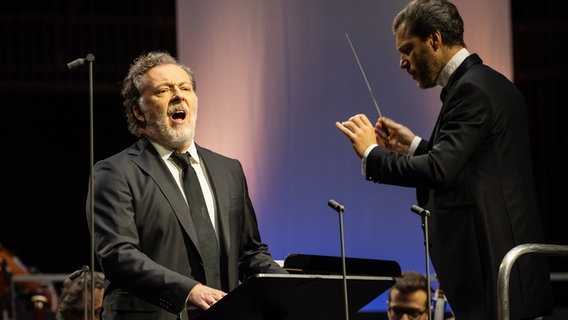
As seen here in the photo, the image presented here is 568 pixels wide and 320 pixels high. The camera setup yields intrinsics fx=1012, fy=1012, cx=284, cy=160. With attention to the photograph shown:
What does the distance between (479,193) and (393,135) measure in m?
0.59

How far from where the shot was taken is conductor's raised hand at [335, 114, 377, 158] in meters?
3.22

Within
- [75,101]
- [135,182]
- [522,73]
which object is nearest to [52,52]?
[75,101]

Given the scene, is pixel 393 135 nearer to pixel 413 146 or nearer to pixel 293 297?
pixel 413 146

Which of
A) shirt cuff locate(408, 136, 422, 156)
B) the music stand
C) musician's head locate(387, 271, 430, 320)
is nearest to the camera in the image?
the music stand

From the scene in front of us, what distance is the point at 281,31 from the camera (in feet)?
15.6

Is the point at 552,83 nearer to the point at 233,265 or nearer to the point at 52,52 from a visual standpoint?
the point at 52,52

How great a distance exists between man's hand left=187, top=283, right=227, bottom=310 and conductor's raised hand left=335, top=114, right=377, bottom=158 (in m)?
0.65

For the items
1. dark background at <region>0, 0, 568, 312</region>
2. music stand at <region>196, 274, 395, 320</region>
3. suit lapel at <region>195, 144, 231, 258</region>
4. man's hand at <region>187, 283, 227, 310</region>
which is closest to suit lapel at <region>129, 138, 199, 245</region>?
suit lapel at <region>195, 144, 231, 258</region>

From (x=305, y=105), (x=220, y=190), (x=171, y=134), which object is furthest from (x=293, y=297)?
(x=305, y=105)

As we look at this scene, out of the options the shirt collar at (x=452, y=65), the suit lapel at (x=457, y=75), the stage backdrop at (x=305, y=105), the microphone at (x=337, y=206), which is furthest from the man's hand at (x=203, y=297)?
the stage backdrop at (x=305, y=105)

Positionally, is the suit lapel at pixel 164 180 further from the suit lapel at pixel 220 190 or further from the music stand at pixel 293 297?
the music stand at pixel 293 297

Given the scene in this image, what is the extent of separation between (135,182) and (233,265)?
42 centimetres

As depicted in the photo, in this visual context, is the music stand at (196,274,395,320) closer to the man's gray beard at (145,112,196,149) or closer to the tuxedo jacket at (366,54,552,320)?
the tuxedo jacket at (366,54,552,320)

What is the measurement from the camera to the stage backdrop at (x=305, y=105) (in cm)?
470
